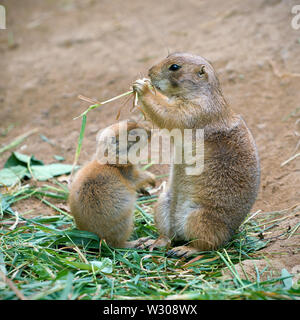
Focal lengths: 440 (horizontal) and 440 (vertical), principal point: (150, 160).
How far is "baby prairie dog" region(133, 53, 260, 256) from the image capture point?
4.61 meters

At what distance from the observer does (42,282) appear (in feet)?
12.8

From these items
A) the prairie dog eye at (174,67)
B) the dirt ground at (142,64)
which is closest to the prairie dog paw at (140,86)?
the prairie dog eye at (174,67)

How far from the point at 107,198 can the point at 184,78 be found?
154 centimetres

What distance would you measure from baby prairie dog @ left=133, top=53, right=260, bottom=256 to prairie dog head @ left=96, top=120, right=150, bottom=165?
0.45 meters

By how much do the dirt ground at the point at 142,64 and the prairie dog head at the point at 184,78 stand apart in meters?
0.82

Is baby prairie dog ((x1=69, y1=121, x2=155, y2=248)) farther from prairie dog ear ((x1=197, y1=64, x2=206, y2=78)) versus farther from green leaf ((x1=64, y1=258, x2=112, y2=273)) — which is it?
prairie dog ear ((x1=197, y1=64, x2=206, y2=78))

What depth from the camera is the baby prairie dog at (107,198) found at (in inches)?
184

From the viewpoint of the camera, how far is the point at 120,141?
16.6 feet

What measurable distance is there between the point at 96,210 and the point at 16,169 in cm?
218

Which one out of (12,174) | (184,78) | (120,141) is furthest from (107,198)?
(12,174)

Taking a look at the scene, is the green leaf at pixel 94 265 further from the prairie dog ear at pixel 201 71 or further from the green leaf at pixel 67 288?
the prairie dog ear at pixel 201 71

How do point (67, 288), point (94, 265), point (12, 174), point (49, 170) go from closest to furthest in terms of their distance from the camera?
point (67, 288), point (94, 265), point (12, 174), point (49, 170)

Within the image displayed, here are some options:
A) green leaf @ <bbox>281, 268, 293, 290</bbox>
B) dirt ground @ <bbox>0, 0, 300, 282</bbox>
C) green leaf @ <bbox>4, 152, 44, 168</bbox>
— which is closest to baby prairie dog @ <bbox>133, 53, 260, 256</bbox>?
dirt ground @ <bbox>0, 0, 300, 282</bbox>

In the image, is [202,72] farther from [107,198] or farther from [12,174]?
[12,174]
